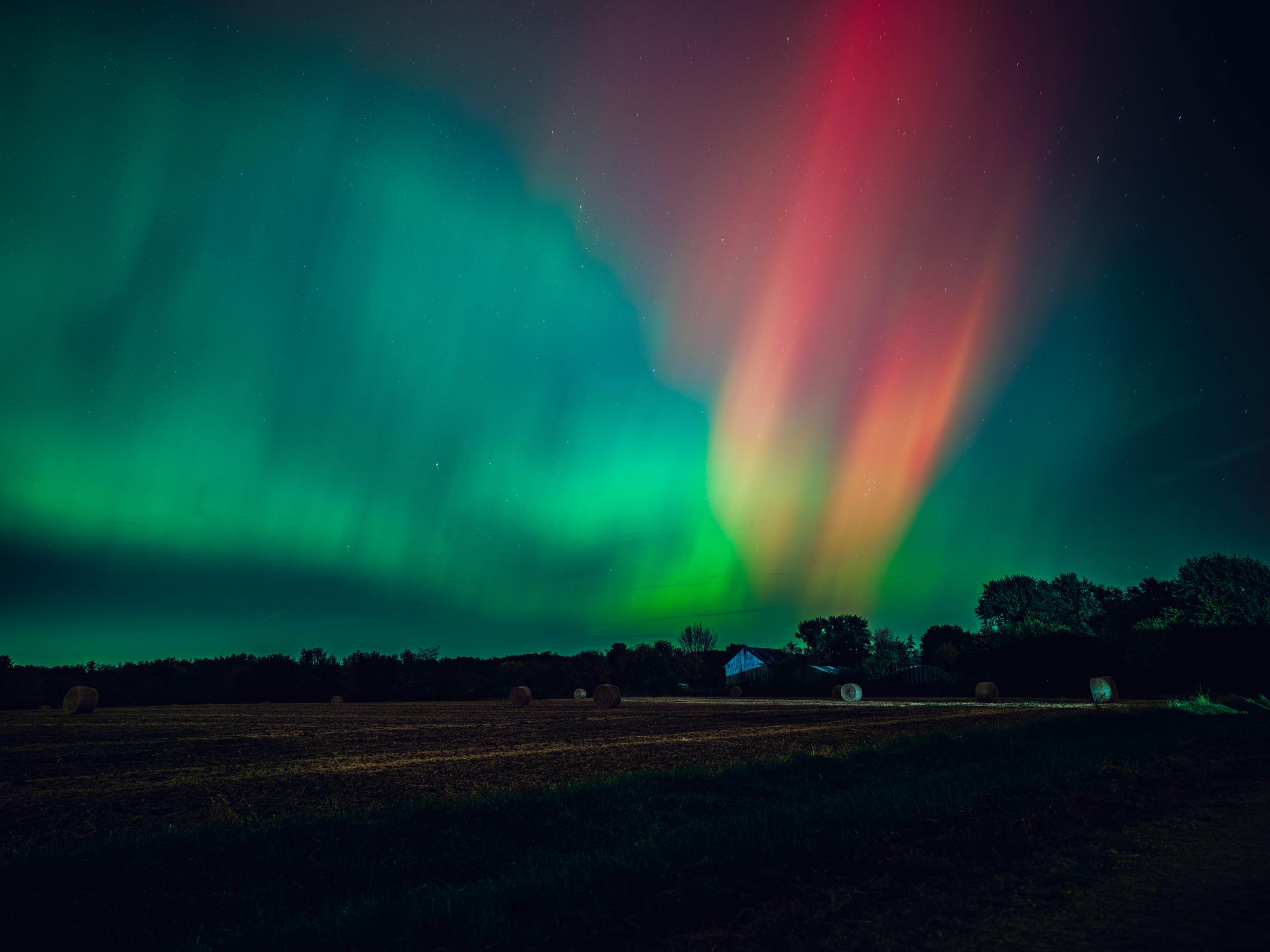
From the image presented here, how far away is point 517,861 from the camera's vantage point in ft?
28.8

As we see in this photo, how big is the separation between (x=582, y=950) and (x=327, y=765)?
56.1ft

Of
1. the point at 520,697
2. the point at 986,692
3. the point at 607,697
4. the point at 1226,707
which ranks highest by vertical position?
the point at 1226,707

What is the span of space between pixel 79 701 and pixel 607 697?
42007mm

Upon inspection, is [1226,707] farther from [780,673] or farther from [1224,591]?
[780,673]

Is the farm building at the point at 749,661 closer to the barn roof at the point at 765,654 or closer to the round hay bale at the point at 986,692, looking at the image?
the barn roof at the point at 765,654

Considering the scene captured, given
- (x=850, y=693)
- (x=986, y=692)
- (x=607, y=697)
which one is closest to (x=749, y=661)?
(x=850, y=693)

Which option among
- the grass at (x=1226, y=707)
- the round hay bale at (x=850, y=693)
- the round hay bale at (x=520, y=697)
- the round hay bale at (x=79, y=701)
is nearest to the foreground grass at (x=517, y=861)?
the grass at (x=1226, y=707)

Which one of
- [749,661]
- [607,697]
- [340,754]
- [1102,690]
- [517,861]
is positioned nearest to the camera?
[517,861]

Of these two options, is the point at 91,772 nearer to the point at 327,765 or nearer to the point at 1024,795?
the point at 327,765

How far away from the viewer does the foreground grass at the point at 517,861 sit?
598 cm

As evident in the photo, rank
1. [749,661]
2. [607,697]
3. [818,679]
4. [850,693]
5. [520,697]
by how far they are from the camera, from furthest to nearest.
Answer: [749,661] → [818,679] → [850,693] → [520,697] → [607,697]

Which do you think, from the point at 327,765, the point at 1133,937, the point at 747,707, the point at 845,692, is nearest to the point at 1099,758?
the point at 1133,937

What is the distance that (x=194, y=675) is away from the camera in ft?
355

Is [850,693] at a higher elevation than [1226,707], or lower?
lower
